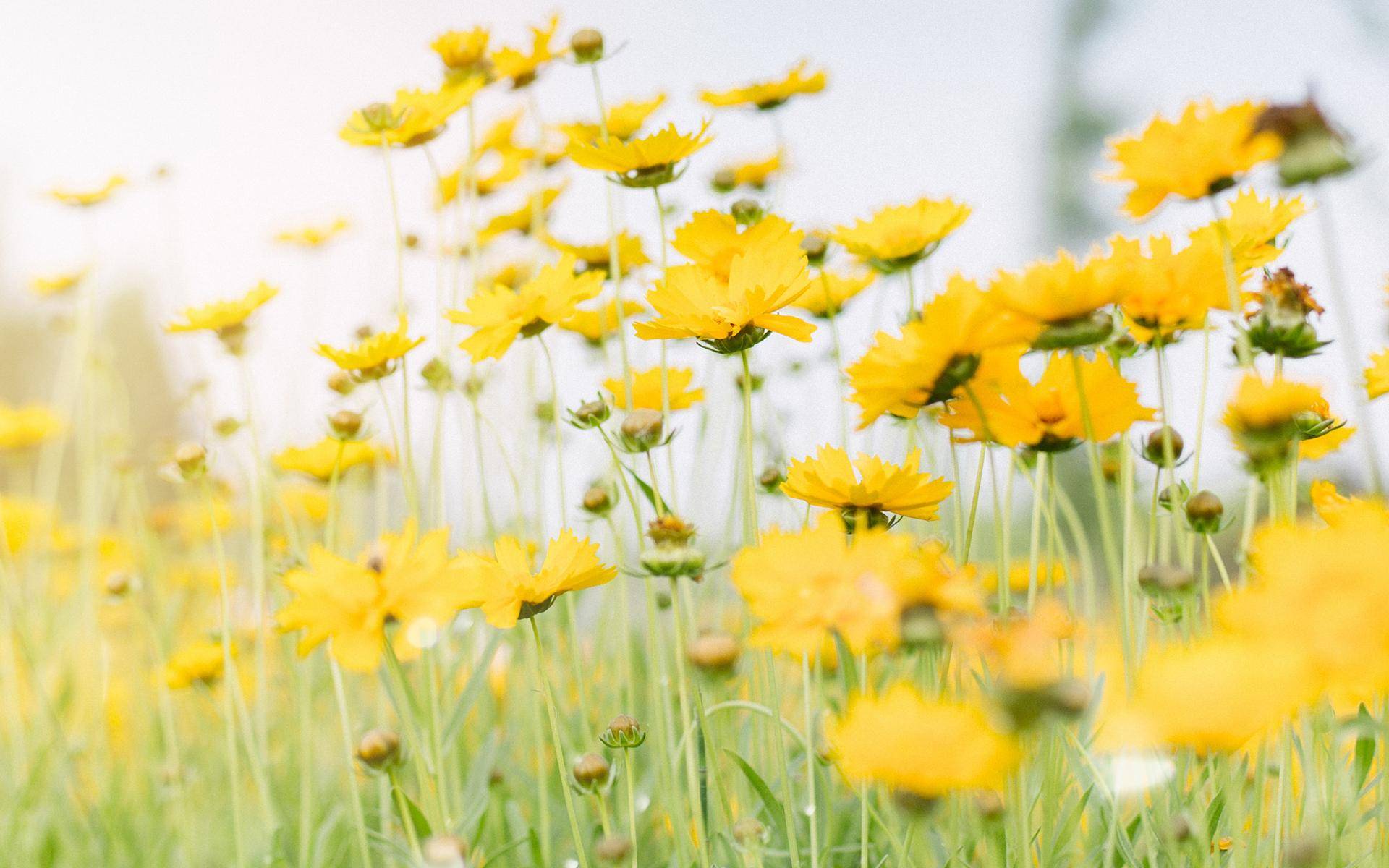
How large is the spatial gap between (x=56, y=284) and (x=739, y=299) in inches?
56.5

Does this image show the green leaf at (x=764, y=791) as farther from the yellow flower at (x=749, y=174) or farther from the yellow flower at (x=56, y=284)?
the yellow flower at (x=56, y=284)

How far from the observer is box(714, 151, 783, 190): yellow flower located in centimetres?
118

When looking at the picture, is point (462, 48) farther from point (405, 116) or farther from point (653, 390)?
point (653, 390)

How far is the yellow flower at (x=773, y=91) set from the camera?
102 cm

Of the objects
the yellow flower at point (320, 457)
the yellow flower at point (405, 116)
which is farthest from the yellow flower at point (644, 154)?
the yellow flower at point (320, 457)

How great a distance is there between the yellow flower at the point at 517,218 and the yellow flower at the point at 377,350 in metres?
0.40

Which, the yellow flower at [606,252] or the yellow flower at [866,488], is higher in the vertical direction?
the yellow flower at [606,252]

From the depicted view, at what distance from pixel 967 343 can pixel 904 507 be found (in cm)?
10

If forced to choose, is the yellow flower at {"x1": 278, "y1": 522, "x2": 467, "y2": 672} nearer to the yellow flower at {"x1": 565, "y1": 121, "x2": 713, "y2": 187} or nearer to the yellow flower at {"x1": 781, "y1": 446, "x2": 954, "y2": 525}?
the yellow flower at {"x1": 781, "y1": 446, "x2": 954, "y2": 525}

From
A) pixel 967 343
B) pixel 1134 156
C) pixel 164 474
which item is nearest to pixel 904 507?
pixel 967 343

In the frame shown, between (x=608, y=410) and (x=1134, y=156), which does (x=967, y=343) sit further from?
(x=608, y=410)

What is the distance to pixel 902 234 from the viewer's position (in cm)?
72

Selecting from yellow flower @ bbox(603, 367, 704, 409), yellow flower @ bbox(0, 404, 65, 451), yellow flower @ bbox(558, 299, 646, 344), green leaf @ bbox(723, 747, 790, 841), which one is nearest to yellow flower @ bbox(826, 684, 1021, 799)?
green leaf @ bbox(723, 747, 790, 841)

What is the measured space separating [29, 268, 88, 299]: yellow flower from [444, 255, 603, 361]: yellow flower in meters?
1.13
